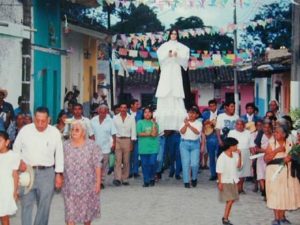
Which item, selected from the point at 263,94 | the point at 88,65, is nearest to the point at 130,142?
the point at 88,65

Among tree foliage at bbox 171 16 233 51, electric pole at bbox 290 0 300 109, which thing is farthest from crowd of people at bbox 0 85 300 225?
tree foliage at bbox 171 16 233 51

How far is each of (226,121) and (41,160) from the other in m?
7.50

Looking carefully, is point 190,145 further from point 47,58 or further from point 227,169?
point 47,58

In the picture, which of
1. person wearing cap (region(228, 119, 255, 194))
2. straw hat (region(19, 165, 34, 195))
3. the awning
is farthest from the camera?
the awning

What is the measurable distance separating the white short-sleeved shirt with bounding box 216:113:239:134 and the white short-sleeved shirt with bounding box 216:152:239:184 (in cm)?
497

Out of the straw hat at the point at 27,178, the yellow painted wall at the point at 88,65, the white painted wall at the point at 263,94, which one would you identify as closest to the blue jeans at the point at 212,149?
the straw hat at the point at 27,178

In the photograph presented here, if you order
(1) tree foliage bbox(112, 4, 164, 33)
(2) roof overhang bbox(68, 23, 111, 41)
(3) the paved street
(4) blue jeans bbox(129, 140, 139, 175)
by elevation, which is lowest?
(3) the paved street

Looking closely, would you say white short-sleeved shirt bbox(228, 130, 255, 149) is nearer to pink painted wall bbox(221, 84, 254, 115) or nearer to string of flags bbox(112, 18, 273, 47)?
→ string of flags bbox(112, 18, 273, 47)

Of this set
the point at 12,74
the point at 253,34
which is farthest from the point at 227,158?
the point at 253,34

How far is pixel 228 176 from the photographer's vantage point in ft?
38.9

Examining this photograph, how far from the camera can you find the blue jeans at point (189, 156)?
16312 millimetres

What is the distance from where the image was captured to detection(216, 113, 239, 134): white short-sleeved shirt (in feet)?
55.6

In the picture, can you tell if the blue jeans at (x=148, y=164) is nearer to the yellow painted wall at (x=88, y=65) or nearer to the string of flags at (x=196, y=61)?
the yellow painted wall at (x=88, y=65)

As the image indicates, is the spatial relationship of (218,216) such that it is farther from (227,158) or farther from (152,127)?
(152,127)
